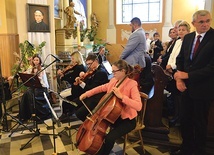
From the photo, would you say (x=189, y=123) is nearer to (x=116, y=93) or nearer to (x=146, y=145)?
(x=146, y=145)

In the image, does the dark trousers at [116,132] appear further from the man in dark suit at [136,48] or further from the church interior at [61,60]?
the man in dark suit at [136,48]

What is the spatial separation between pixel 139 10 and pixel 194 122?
6441 mm

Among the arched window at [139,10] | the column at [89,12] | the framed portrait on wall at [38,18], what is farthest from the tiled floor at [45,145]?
the arched window at [139,10]

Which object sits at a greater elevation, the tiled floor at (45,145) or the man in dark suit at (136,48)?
the man in dark suit at (136,48)

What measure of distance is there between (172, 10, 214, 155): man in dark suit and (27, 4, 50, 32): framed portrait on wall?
302 cm

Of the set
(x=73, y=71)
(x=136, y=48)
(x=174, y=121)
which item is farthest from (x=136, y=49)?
(x=174, y=121)

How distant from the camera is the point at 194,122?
6.96 ft

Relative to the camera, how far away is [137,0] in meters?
7.77

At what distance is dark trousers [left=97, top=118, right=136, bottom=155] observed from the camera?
6.38 feet

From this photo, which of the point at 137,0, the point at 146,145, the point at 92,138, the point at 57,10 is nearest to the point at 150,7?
the point at 137,0

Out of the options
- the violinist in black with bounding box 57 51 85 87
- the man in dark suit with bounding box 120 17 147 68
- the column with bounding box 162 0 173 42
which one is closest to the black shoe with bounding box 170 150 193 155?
the man in dark suit with bounding box 120 17 147 68

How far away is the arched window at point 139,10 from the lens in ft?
24.6

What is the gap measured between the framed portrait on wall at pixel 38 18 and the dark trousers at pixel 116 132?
2.96 metres

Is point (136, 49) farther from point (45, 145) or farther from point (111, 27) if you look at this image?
point (111, 27)
